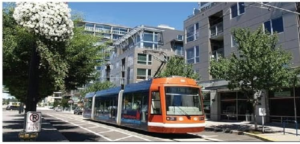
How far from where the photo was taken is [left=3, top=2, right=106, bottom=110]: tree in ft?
25.8

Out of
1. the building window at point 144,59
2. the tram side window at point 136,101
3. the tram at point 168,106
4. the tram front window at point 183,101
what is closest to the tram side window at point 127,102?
the tram at point 168,106

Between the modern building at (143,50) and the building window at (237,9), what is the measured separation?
2228 cm

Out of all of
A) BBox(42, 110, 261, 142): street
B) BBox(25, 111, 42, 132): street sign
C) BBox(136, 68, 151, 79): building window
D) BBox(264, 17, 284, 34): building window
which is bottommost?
BBox(42, 110, 261, 142): street

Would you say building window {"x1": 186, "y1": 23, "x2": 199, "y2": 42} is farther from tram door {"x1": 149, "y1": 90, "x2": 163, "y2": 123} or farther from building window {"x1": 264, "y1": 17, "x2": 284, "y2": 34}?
tram door {"x1": 149, "y1": 90, "x2": 163, "y2": 123}

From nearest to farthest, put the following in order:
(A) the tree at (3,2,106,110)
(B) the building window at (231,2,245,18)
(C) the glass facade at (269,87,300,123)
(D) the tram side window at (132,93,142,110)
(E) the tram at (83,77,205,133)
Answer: (A) the tree at (3,2,106,110), (E) the tram at (83,77,205,133), (D) the tram side window at (132,93,142,110), (C) the glass facade at (269,87,300,123), (B) the building window at (231,2,245,18)

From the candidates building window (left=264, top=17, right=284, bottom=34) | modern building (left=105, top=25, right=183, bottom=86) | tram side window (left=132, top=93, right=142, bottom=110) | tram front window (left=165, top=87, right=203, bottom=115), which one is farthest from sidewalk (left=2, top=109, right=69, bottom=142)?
modern building (left=105, top=25, right=183, bottom=86)

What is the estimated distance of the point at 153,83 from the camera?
49.4 ft

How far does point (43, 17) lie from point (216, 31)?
2510cm

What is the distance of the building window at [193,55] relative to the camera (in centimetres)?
3287

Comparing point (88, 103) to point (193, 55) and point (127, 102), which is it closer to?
point (127, 102)

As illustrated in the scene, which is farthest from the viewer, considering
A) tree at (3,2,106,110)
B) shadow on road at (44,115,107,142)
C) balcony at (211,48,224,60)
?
balcony at (211,48,224,60)

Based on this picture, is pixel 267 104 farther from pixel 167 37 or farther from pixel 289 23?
pixel 167 37

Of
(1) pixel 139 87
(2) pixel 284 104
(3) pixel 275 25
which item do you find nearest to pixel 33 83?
(1) pixel 139 87

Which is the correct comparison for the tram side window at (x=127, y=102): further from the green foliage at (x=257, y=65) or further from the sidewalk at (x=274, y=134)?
the sidewalk at (x=274, y=134)
